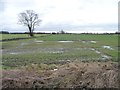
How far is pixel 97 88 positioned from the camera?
8133 millimetres

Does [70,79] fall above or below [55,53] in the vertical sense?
above

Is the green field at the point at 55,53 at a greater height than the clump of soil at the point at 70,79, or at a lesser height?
lesser

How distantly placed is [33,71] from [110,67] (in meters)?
2.74

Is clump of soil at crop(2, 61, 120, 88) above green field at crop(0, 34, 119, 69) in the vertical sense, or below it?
above

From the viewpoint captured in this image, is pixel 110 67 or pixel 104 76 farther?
pixel 110 67

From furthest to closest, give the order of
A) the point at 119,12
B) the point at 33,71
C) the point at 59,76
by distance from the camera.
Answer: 1. the point at 33,71
2. the point at 59,76
3. the point at 119,12

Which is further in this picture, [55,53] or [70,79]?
[55,53]

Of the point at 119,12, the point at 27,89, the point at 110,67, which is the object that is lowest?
the point at 27,89

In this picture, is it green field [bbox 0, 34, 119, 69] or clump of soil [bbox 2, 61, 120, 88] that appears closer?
clump of soil [bbox 2, 61, 120, 88]

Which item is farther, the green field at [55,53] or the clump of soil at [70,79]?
the green field at [55,53]

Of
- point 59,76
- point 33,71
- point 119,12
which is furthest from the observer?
point 33,71

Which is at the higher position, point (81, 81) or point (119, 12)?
point (119, 12)

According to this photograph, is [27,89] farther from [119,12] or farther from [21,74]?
[119,12]

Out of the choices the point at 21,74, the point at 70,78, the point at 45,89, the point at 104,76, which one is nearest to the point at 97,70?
the point at 104,76
